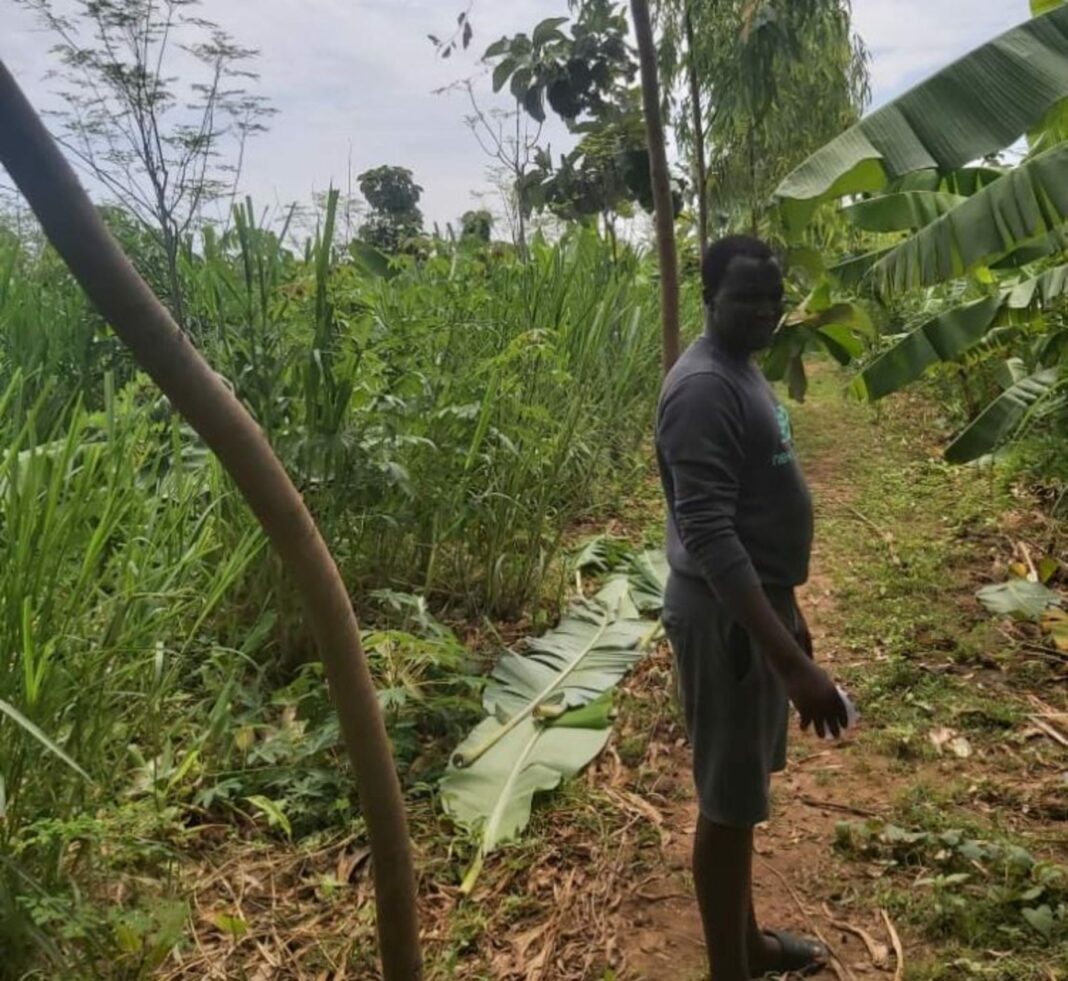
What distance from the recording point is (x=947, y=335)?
13.7 ft

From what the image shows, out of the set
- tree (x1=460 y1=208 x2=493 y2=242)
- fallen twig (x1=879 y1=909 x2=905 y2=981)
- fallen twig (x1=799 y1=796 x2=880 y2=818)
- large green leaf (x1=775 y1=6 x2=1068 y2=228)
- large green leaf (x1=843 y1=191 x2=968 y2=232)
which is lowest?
fallen twig (x1=879 y1=909 x2=905 y2=981)

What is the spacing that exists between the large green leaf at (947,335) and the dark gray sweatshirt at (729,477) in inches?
113

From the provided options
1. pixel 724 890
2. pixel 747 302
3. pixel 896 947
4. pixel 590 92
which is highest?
pixel 590 92

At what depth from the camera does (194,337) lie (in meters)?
3.06

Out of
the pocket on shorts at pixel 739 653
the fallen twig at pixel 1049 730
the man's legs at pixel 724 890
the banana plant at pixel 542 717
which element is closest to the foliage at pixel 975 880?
the man's legs at pixel 724 890

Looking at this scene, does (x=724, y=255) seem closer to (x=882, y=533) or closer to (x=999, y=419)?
(x=999, y=419)

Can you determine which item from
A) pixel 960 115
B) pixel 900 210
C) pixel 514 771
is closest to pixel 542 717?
pixel 514 771

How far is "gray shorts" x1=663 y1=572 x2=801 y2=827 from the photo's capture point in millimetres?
1620

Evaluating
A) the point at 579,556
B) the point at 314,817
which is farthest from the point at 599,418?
the point at 314,817

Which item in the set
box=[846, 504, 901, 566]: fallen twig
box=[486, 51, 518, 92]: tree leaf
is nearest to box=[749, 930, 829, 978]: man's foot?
box=[846, 504, 901, 566]: fallen twig

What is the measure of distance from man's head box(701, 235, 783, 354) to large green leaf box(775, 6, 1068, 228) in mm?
982

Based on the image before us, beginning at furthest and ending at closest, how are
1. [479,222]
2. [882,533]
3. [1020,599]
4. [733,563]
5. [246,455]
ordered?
[479,222] < [882,533] < [1020,599] < [733,563] < [246,455]

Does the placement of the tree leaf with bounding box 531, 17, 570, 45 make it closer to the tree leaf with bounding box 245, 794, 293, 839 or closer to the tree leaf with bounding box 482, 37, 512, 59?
the tree leaf with bounding box 482, 37, 512, 59

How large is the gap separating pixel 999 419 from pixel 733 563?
3445 millimetres
